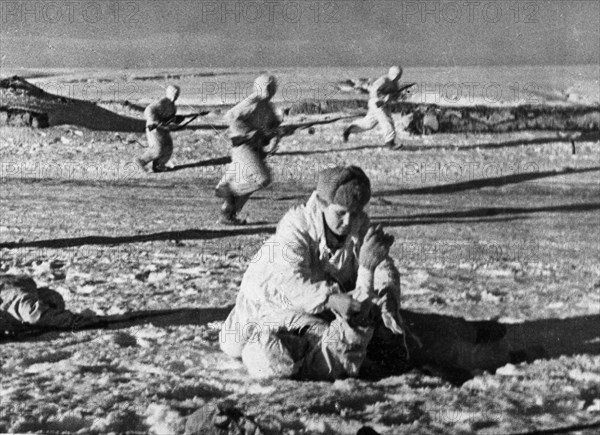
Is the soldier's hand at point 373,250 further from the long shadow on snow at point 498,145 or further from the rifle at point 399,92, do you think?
the long shadow on snow at point 498,145

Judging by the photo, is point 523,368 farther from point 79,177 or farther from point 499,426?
point 79,177

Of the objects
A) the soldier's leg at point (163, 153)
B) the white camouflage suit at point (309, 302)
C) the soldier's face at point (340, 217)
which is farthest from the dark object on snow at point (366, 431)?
the soldier's leg at point (163, 153)

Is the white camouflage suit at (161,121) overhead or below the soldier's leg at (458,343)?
overhead

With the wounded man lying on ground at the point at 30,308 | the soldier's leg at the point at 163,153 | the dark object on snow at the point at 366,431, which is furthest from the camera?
the soldier's leg at the point at 163,153

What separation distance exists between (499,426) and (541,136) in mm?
1818

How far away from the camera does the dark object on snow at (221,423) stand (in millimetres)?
3068

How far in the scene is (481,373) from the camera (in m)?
3.44

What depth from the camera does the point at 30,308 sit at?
3732 millimetres

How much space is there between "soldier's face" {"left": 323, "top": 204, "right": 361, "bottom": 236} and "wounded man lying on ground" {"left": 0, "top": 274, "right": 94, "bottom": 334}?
1309mm

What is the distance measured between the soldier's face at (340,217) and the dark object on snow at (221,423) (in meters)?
0.78

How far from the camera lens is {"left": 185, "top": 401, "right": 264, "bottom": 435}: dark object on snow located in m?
3.07

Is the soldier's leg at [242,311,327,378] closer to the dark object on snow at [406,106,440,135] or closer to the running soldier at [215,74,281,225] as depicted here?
the running soldier at [215,74,281,225]

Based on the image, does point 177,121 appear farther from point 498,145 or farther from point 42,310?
point 498,145

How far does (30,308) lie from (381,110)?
6.46 ft
